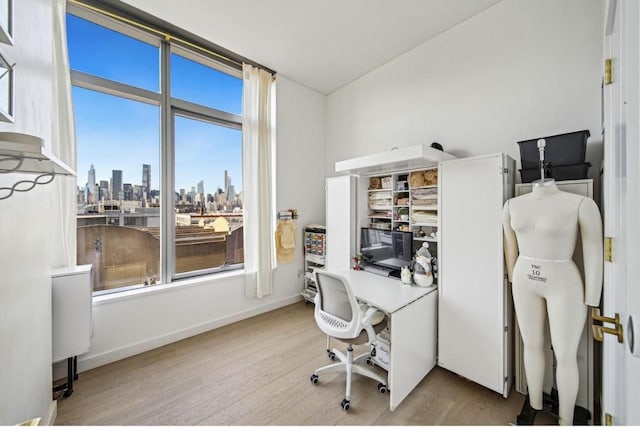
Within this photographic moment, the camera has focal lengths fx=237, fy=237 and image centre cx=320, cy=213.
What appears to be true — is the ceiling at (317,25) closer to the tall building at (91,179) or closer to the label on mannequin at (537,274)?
the tall building at (91,179)

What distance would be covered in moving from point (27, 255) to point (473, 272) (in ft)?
9.28

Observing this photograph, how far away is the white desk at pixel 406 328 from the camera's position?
1.64 meters

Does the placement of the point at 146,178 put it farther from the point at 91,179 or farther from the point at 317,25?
the point at 317,25

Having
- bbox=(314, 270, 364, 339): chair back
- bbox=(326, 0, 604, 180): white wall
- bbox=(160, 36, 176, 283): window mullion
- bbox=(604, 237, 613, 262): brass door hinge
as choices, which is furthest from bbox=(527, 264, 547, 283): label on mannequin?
bbox=(160, 36, 176, 283): window mullion

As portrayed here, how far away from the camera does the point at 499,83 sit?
218 centimetres

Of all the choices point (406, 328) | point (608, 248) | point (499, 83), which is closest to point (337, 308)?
point (406, 328)

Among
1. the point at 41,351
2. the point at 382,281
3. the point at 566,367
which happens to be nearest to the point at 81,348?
the point at 41,351

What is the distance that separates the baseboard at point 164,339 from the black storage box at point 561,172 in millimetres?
3108

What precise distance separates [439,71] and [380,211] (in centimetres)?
165

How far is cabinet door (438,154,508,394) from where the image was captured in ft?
5.68

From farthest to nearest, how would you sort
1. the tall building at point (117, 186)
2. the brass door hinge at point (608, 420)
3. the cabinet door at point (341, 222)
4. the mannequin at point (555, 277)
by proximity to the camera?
the cabinet door at point (341, 222)
the tall building at point (117, 186)
the mannequin at point (555, 277)
the brass door hinge at point (608, 420)

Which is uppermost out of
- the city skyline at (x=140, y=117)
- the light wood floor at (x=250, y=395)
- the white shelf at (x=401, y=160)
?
the city skyline at (x=140, y=117)

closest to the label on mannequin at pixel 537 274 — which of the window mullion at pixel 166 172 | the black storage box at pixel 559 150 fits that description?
the black storage box at pixel 559 150

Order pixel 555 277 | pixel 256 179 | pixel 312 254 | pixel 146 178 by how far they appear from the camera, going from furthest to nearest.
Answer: pixel 312 254 → pixel 256 179 → pixel 146 178 → pixel 555 277
